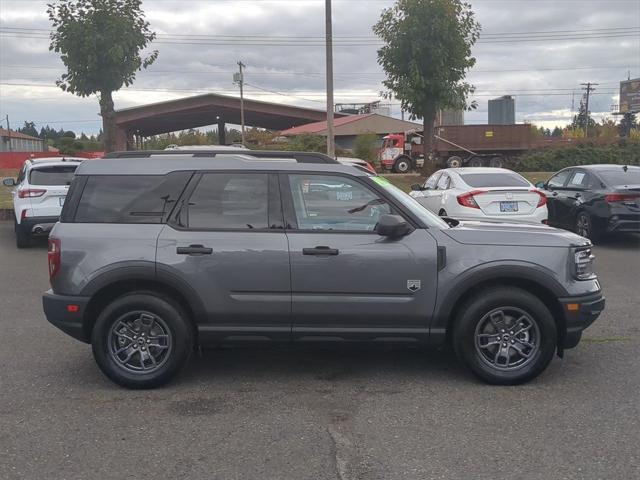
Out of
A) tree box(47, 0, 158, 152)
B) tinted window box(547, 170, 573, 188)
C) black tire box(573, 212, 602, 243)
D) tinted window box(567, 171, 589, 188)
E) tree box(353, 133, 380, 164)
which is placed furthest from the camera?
tree box(353, 133, 380, 164)

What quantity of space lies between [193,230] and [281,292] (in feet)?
2.69

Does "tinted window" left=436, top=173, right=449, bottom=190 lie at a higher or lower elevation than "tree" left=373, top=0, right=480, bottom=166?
lower

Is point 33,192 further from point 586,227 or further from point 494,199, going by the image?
point 586,227

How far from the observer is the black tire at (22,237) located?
12.0 meters

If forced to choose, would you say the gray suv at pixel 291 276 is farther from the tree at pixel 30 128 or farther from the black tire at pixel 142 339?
the tree at pixel 30 128

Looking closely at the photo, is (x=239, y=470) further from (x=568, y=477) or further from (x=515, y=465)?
(x=568, y=477)

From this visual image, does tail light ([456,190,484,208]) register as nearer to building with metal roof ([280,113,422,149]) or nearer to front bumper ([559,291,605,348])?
front bumper ([559,291,605,348])

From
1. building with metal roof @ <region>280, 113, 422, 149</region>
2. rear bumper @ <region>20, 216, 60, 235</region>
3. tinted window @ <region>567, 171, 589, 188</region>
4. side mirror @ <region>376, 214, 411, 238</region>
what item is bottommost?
rear bumper @ <region>20, 216, 60, 235</region>

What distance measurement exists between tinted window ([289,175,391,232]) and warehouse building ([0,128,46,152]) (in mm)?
88650

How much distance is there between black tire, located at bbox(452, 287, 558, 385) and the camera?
194 inches

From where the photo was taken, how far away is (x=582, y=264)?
16.6 ft

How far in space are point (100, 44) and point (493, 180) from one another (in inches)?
457

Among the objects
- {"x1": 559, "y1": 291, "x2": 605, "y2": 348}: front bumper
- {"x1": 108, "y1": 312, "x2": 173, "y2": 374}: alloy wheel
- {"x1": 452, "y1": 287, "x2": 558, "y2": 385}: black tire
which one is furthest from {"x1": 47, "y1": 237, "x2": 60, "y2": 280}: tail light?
{"x1": 559, "y1": 291, "x2": 605, "y2": 348}: front bumper

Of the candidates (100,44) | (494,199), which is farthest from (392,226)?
(100,44)
